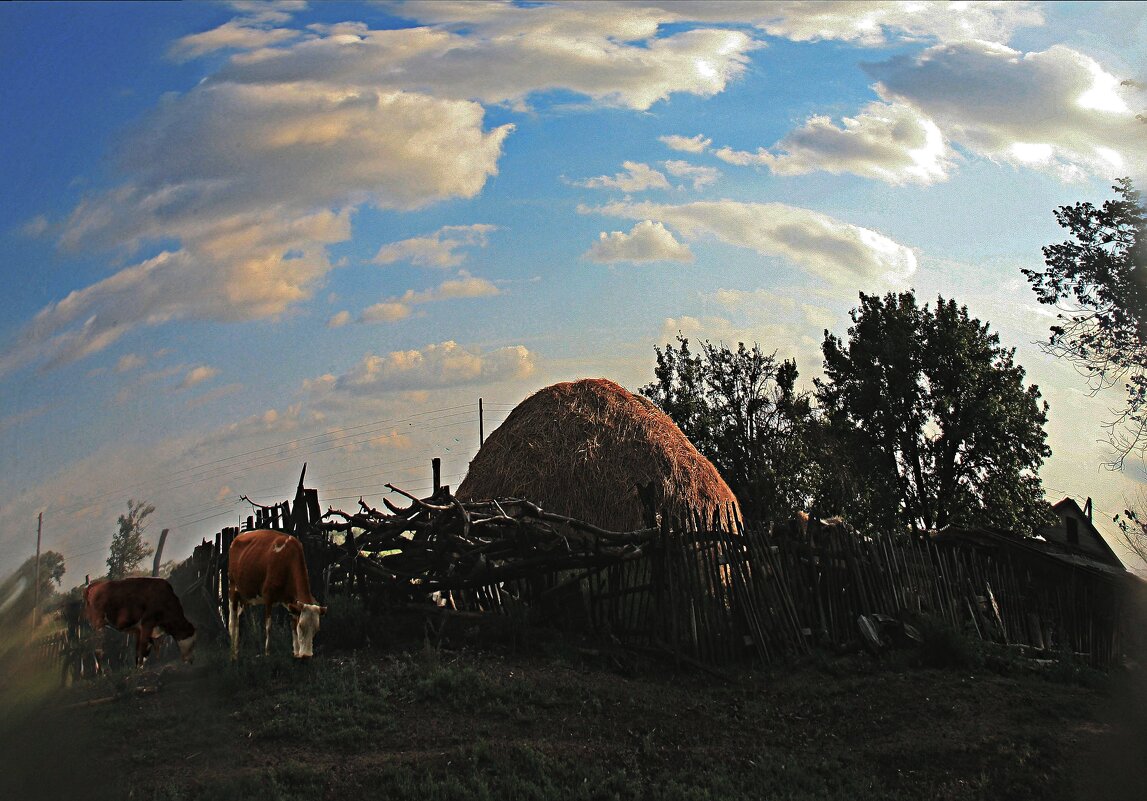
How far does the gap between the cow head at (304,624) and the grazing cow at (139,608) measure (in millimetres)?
1002

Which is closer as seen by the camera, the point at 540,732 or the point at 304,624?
the point at 304,624

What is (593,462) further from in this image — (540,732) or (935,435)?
(935,435)

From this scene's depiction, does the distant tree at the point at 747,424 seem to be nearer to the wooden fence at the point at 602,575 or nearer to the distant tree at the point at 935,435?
the distant tree at the point at 935,435

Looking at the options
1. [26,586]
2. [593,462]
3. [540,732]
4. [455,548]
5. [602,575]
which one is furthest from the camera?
[593,462]

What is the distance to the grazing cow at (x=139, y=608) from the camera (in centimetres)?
551

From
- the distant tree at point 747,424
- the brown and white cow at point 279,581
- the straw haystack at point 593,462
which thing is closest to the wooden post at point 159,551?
the brown and white cow at point 279,581

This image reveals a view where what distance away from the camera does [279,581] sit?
667 centimetres

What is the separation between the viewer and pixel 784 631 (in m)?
11.2

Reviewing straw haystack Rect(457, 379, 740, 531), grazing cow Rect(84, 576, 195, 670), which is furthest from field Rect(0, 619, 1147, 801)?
straw haystack Rect(457, 379, 740, 531)

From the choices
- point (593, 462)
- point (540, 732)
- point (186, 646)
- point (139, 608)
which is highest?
point (593, 462)

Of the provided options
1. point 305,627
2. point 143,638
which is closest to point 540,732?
point 305,627

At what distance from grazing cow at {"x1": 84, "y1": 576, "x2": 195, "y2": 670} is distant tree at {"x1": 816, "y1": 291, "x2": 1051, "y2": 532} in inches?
1006

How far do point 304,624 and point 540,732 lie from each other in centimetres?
238

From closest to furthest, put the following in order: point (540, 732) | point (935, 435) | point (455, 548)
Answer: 1. point (540, 732)
2. point (455, 548)
3. point (935, 435)
